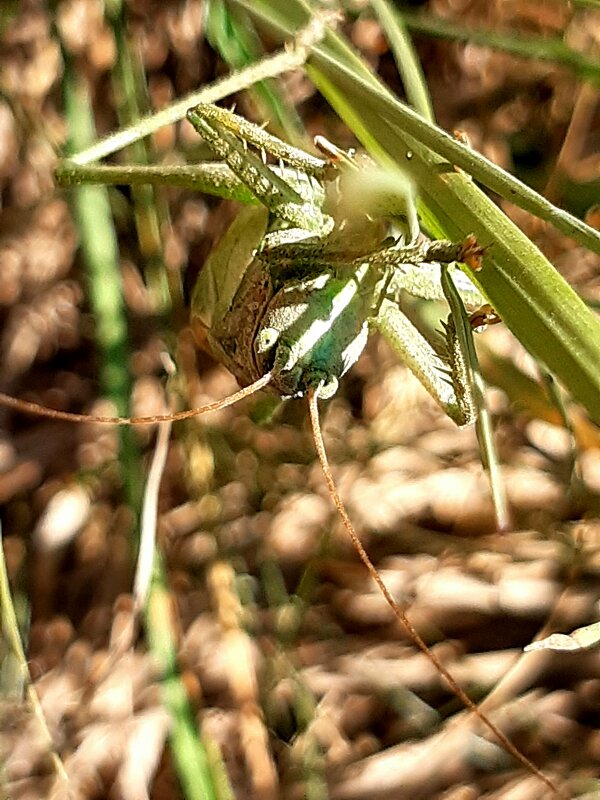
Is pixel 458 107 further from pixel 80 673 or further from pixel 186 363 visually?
pixel 80 673

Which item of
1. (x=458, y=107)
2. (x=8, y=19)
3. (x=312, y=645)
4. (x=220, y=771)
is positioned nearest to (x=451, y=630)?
(x=312, y=645)

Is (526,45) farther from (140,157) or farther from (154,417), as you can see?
(154,417)

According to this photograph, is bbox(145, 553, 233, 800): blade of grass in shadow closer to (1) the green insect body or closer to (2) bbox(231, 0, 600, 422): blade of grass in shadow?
(1) the green insect body

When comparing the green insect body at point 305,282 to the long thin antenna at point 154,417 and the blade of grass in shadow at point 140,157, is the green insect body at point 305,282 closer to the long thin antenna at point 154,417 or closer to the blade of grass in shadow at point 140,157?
the long thin antenna at point 154,417

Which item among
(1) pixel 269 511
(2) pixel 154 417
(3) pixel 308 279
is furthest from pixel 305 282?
(1) pixel 269 511

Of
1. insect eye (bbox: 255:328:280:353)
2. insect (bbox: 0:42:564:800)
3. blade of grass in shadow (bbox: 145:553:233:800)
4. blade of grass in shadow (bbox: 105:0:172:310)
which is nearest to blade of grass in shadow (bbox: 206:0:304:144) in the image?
blade of grass in shadow (bbox: 105:0:172:310)
